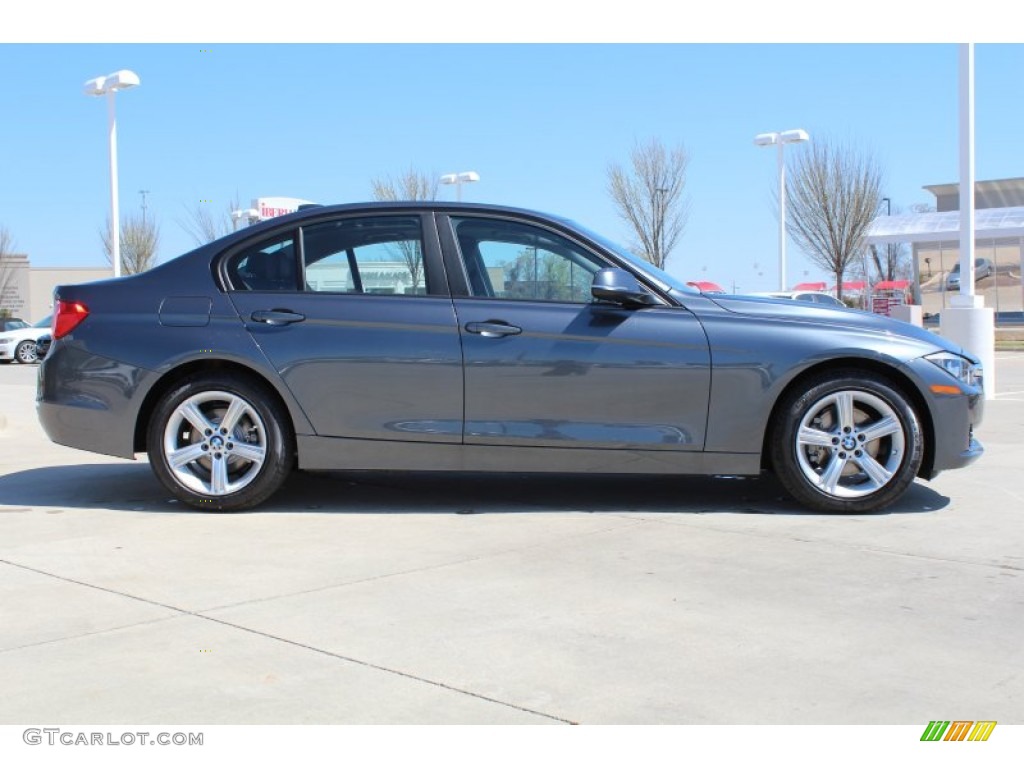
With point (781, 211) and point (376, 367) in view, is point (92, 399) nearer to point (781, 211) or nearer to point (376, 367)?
point (376, 367)

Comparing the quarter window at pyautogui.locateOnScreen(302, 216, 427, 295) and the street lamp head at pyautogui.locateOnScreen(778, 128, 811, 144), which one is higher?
the street lamp head at pyautogui.locateOnScreen(778, 128, 811, 144)

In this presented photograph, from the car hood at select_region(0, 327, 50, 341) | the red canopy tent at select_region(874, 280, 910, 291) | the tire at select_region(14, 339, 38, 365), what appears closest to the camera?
the tire at select_region(14, 339, 38, 365)

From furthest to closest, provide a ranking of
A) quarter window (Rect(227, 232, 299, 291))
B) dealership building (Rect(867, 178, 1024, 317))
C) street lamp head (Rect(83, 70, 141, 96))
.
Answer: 1. dealership building (Rect(867, 178, 1024, 317))
2. street lamp head (Rect(83, 70, 141, 96))
3. quarter window (Rect(227, 232, 299, 291))

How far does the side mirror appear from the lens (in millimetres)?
5695

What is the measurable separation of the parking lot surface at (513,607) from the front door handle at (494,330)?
0.91 meters

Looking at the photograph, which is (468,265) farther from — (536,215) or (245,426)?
(245,426)

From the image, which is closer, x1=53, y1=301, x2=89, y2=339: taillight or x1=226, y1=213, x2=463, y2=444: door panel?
x1=226, y1=213, x2=463, y2=444: door panel

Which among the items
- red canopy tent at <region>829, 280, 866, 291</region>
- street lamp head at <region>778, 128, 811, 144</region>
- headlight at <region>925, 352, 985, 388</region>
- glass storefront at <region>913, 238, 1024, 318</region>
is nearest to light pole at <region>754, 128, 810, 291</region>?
street lamp head at <region>778, 128, 811, 144</region>

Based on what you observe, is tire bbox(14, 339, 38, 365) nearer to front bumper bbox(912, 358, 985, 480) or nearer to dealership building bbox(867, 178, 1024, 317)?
dealership building bbox(867, 178, 1024, 317)

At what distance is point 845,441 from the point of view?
580cm

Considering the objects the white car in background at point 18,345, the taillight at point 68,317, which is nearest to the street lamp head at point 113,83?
the white car in background at point 18,345

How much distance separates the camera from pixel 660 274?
6074 millimetres
